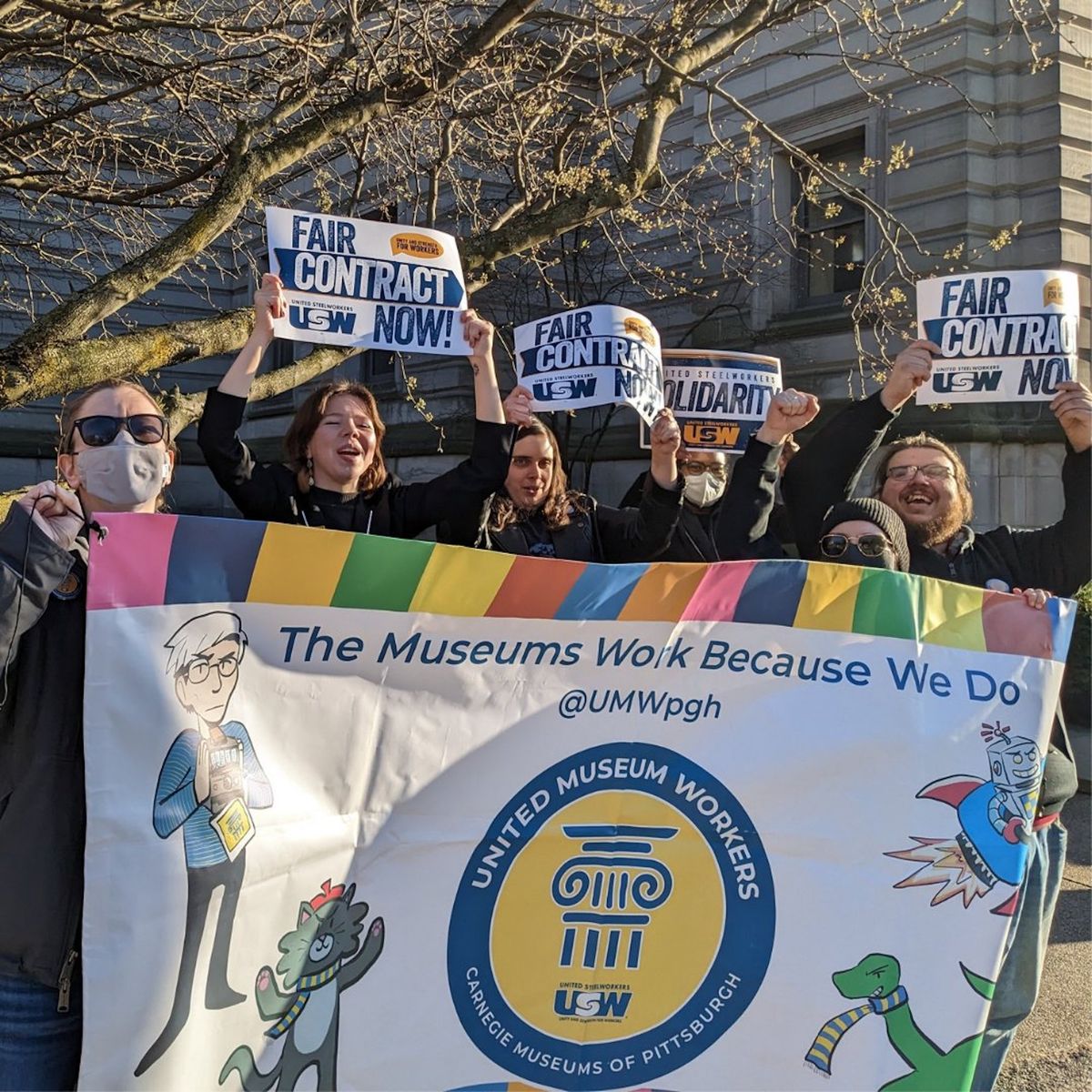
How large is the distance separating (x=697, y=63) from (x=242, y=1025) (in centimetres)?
687

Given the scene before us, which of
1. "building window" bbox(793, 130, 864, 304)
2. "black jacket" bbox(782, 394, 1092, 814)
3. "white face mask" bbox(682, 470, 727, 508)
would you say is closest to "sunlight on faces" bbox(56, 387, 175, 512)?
"black jacket" bbox(782, 394, 1092, 814)

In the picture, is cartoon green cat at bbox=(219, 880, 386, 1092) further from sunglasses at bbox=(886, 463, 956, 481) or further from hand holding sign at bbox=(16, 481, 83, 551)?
sunglasses at bbox=(886, 463, 956, 481)

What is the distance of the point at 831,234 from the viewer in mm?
13438

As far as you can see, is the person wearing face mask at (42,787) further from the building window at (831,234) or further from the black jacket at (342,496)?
the building window at (831,234)

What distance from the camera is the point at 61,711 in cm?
218

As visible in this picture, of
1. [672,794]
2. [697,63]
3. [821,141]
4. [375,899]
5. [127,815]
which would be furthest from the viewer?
[821,141]

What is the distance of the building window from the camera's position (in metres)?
13.0

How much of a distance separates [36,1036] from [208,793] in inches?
20.8

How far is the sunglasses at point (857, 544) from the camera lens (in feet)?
9.62

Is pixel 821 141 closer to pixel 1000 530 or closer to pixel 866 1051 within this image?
pixel 1000 530

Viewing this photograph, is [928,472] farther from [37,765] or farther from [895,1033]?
[37,765]

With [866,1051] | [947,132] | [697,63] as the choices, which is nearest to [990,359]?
[866,1051]

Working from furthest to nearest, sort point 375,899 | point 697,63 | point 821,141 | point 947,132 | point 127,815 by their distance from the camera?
point 821,141
point 947,132
point 697,63
point 375,899
point 127,815

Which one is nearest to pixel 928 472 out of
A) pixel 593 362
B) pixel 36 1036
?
pixel 593 362
